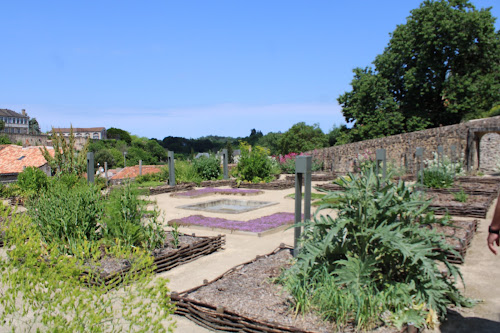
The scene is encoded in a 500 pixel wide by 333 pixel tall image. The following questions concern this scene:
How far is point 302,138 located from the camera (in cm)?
4881

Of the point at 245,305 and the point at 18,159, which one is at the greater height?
the point at 18,159

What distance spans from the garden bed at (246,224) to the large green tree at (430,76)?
21.3 metres

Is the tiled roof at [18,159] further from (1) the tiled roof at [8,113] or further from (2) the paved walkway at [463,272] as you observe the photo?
(1) the tiled roof at [8,113]

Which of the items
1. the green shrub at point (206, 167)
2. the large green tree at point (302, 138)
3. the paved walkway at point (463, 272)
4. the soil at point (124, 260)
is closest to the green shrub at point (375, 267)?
the paved walkway at point (463, 272)

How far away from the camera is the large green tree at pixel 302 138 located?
156 ft

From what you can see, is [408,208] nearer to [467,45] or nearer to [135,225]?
[135,225]

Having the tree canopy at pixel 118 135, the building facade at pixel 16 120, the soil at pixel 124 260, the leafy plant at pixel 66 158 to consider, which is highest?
the building facade at pixel 16 120

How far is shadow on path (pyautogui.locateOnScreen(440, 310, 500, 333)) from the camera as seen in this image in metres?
3.53

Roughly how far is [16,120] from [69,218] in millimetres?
119086

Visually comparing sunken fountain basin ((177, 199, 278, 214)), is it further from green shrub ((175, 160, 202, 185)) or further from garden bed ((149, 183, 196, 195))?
green shrub ((175, 160, 202, 185))

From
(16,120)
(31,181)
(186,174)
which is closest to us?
(31,181)

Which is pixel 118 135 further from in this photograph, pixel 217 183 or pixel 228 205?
pixel 228 205

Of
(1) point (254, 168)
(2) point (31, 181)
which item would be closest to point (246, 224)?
(2) point (31, 181)

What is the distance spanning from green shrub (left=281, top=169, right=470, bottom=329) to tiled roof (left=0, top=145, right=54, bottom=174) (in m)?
30.4
